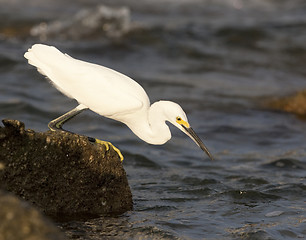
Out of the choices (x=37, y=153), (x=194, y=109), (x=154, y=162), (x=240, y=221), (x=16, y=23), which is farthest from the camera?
(x=16, y=23)

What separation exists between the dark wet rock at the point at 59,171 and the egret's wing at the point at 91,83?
1.91 feet

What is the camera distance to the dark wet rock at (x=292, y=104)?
11656mm

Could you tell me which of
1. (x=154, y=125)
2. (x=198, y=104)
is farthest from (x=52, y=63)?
(x=198, y=104)

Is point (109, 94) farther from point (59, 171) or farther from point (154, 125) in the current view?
point (59, 171)

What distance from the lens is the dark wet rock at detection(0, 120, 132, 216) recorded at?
5504 mm

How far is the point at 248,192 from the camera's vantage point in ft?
24.1

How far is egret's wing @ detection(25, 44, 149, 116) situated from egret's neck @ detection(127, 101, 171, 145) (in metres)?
0.14

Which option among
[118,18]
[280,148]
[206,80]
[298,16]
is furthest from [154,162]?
[298,16]

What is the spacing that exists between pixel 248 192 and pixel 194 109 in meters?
4.38

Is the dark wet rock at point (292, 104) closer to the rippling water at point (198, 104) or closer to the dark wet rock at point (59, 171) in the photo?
the rippling water at point (198, 104)

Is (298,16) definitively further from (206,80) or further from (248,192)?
(248,192)

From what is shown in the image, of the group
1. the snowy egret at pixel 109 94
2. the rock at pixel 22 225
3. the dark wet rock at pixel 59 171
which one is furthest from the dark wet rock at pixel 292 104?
the rock at pixel 22 225

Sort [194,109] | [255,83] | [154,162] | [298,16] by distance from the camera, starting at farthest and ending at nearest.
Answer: [298,16] → [255,83] → [194,109] → [154,162]

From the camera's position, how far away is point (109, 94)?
639cm
